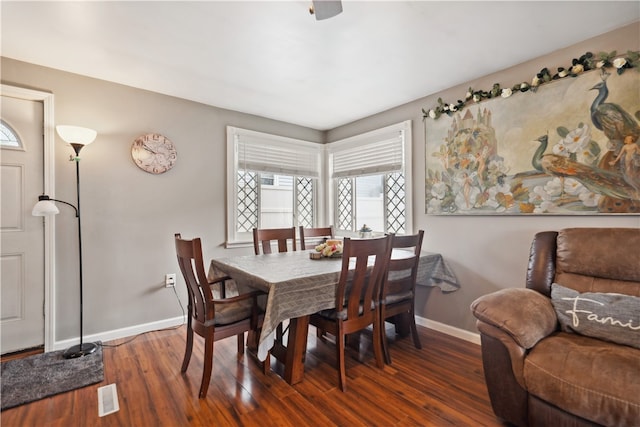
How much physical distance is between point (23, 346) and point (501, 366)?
11.5 feet

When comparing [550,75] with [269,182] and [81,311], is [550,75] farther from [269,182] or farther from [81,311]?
[81,311]

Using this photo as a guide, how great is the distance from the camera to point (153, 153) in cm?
298

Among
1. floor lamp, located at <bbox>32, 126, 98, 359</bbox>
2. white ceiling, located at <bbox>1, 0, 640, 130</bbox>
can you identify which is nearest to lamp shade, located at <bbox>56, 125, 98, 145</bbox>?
floor lamp, located at <bbox>32, 126, 98, 359</bbox>

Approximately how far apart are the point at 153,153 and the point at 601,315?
11.8 feet

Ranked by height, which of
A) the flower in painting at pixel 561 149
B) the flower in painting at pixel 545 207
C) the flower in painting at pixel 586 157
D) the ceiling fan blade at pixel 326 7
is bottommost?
the flower in painting at pixel 545 207

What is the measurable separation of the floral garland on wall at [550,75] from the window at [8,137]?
12.1 ft

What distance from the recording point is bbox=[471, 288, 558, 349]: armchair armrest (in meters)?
1.52

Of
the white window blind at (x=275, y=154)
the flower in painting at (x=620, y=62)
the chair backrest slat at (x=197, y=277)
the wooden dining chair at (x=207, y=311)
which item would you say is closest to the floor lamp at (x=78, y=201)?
the wooden dining chair at (x=207, y=311)

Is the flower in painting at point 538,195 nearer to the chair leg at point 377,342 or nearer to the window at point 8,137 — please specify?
the chair leg at point 377,342

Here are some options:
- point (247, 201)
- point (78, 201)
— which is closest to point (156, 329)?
point (78, 201)

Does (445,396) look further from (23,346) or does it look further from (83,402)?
(23,346)

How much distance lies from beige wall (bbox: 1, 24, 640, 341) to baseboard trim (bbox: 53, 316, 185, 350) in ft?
0.13

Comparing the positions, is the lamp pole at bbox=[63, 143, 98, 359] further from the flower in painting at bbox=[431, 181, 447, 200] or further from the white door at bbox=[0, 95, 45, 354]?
the flower in painting at bbox=[431, 181, 447, 200]

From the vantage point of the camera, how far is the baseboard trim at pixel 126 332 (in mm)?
2562
